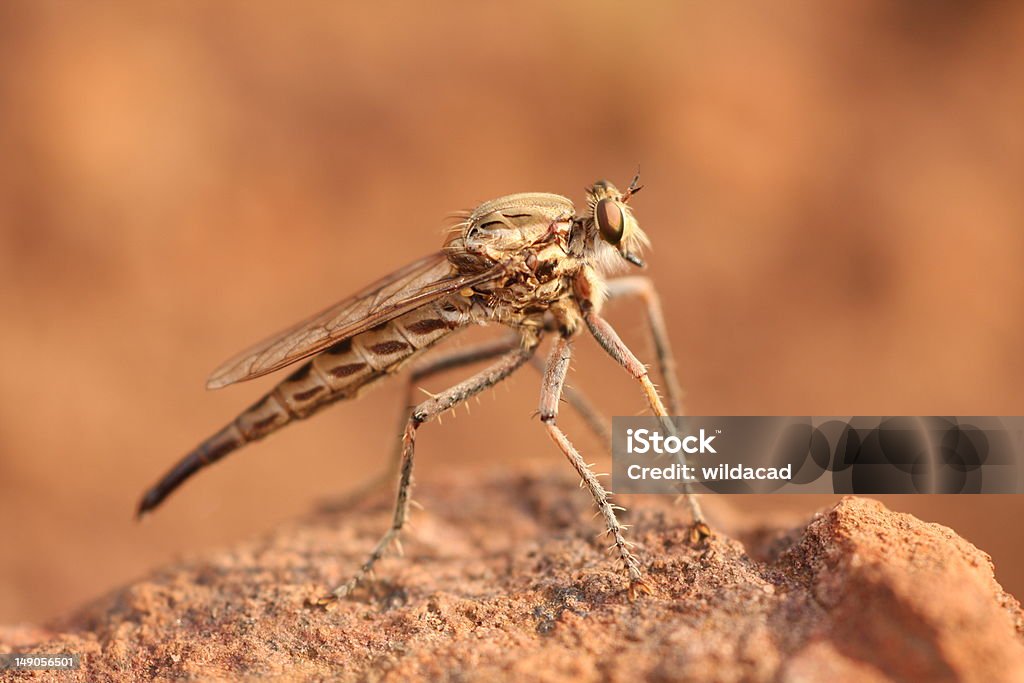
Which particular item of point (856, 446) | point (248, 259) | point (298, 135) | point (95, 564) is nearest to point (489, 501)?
point (856, 446)

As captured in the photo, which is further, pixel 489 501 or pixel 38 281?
pixel 38 281

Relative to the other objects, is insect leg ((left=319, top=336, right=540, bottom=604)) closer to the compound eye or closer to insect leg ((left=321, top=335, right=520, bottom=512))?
insect leg ((left=321, top=335, right=520, bottom=512))

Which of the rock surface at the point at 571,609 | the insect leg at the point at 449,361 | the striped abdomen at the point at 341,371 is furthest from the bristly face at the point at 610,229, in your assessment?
the rock surface at the point at 571,609

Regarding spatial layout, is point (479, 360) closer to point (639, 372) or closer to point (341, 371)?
point (341, 371)

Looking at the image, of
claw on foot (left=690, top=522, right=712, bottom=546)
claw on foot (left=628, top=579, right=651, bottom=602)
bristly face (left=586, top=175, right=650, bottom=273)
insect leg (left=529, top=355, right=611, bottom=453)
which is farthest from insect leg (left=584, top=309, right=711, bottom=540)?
insect leg (left=529, top=355, right=611, bottom=453)

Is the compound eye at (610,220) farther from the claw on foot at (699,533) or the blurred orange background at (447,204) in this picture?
the blurred orange background at (447,204)

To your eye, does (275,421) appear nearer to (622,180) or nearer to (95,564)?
(95,564)
